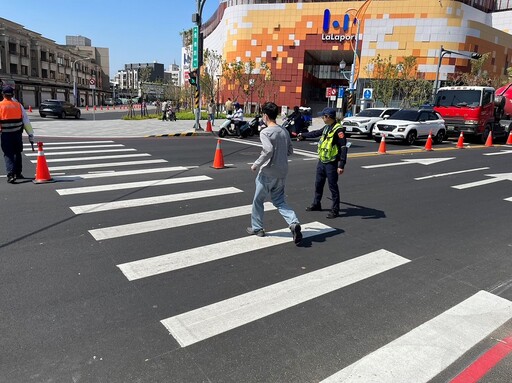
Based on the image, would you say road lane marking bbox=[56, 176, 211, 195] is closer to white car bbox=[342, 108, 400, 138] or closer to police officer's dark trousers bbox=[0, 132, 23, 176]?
police officer's dark trousers bbox=[0, 132, 23, 176]

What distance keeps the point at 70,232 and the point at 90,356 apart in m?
3.00

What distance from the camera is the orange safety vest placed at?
8.09 meters

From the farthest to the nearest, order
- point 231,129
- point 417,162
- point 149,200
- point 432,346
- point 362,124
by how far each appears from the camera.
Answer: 1. point 362,124
2. point 231,129
3. point 417,162
4. point 149,200
5. point 432,346

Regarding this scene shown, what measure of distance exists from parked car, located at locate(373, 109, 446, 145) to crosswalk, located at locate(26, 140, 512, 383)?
13.3 m

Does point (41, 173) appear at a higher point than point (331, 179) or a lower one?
lower

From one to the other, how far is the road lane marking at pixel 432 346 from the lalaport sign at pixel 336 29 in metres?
55.3

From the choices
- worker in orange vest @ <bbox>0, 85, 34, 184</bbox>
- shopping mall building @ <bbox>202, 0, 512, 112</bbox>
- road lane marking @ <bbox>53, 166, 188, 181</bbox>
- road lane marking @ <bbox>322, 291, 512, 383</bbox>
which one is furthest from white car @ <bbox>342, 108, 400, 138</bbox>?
shopping mall building @ <bbox>202, 0, 512, 112</bbox>

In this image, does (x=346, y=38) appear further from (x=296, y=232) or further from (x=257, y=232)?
(x=296, y=232)

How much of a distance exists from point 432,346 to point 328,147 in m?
3.85

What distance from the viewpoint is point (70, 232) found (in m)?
5.54

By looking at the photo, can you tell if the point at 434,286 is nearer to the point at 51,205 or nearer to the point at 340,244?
the point at 340,244

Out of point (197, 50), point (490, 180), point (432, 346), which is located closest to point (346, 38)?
point (197, 50)

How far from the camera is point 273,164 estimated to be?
5199 mm

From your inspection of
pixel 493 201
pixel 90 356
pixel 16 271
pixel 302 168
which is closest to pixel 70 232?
pixel 16 271
